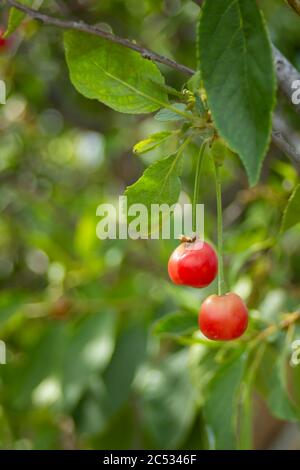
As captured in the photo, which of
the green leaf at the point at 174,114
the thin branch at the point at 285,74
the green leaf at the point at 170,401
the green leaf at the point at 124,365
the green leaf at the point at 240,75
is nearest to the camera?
the green leaf at the point at 240,75

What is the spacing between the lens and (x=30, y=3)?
0.85 m

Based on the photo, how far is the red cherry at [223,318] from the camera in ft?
2.55

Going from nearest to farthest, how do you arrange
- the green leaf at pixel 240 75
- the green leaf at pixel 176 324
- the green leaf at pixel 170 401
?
the green leaf at pixel 240 75
the green leaf at pixel 176 324
the green leaf at pixel 170 401

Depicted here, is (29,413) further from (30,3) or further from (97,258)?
(30,3)

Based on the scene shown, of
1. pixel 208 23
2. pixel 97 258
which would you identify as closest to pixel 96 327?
pixel 97 258

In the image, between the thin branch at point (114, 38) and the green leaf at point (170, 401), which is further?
the green leaf at point (170, 401)

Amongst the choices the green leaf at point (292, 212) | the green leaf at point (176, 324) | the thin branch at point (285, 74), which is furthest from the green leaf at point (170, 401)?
the thin branch at point (285, 74)

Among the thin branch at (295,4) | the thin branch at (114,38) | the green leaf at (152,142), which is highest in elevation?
the thin branch at (114,38)

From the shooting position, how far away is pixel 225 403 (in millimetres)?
1158

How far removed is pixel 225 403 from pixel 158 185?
0.49 m

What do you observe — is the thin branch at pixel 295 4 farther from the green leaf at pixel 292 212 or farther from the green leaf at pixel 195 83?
the green leaf at pixel 292 212

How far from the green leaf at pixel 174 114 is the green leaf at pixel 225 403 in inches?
20.1

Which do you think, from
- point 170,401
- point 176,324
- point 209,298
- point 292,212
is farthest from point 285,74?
point 170,401

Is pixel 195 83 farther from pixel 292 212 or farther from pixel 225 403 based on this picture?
pixel 225 403
